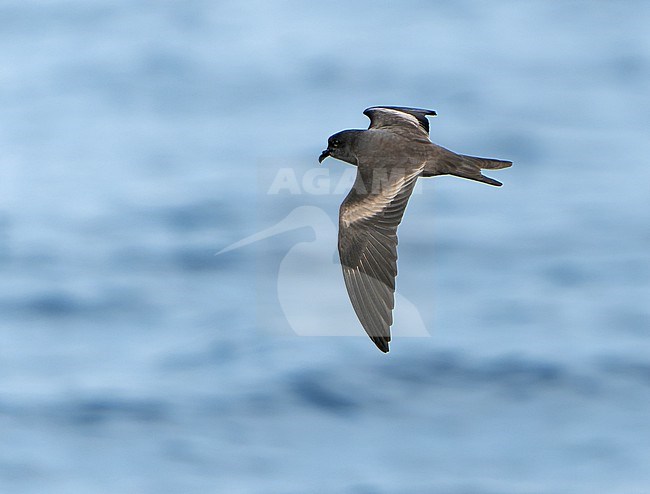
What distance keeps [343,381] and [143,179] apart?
17.8ft

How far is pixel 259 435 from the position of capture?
56.9 feet

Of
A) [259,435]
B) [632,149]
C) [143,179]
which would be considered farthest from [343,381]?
[632,149]

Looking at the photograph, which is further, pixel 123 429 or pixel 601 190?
pixel 601 190

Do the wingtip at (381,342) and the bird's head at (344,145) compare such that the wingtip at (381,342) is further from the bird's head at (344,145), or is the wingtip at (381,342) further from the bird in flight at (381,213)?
the bird's head at (344,145)

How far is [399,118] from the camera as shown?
9.49 meters

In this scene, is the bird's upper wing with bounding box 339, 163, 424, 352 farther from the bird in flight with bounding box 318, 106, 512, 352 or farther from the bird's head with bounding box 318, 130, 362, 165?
the bird's head with bounding box 318, 130, 362, 165

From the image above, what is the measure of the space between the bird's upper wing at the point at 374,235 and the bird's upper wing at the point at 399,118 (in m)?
0.88

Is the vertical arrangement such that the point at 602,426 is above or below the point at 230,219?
below

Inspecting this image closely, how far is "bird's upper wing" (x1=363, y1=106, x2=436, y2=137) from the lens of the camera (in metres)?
9.35

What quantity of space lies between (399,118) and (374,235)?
4.57ft

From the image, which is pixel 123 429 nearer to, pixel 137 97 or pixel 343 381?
pixel 343 381

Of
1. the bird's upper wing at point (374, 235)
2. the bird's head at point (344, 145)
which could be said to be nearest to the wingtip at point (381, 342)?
the bird's upper wing at point (374, 235)

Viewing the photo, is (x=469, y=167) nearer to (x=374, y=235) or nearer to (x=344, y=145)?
(x=374, y=235)

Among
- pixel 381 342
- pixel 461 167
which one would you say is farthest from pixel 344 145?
pixel 381 342
